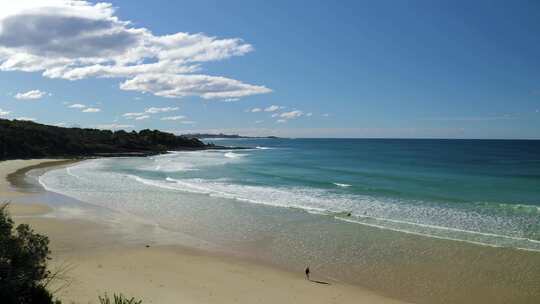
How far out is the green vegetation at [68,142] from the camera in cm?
6378

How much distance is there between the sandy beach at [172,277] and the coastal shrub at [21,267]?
1915 millimetres

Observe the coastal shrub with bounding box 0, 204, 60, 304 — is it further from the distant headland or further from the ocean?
the distant headland

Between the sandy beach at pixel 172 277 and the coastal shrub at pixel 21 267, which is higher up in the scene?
the coastal shrub at pixel 21 267

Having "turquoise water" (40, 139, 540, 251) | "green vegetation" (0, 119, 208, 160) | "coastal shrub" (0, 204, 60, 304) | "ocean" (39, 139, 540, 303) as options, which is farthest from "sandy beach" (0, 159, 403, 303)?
"green vegetation" (0, 119, 208, 160)

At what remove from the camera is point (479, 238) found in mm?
17062

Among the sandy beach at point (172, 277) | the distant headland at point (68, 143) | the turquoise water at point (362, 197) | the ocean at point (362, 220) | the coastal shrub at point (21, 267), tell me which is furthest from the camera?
the distant headland at point (68, 143)

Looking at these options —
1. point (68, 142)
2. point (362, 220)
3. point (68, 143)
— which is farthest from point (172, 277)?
point (68, 142)

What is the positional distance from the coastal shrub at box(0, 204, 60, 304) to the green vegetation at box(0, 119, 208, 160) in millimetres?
59169

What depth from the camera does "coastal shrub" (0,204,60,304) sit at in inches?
287

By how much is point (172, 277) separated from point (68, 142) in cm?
7152

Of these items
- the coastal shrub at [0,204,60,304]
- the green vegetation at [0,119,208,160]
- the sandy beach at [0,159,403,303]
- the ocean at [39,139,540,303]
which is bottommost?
the sandy beach at [0,159,403,303]

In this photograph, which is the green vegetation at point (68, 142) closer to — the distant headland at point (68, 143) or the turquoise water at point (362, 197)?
the distant headland at point (68, 143)

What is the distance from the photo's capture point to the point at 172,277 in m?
12.5

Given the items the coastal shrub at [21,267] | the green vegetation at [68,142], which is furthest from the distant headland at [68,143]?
the coastal shrub at [21,267]
